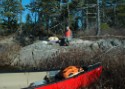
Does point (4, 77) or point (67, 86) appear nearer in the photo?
point (67, 86)

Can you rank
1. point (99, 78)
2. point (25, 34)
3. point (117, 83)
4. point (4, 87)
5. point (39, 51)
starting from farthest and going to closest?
point (25, 34) < point (39, 51) < point (4, 87) < point (99, 78) < point (117, 83)

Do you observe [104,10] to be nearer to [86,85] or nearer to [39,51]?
[39,51]

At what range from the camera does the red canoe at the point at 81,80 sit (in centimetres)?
1301

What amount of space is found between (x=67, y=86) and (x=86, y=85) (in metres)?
0.80

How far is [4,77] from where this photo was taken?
15.2 meters

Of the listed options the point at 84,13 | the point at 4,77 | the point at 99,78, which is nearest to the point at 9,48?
the point at 4,77

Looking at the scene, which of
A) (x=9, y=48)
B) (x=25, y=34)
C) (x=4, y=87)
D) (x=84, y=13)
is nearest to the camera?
(x=4, y=87)

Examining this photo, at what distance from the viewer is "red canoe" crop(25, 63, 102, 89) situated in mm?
13008

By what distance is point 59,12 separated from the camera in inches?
2244

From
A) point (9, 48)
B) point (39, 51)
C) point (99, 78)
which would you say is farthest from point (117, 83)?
point (9, 48)

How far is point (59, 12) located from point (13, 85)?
4260cm

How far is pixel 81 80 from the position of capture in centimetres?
1375

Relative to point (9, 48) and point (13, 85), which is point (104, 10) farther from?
point (13, 85)

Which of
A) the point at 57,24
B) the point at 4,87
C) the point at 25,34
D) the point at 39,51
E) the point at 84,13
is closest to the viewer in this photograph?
the point at 4,87
